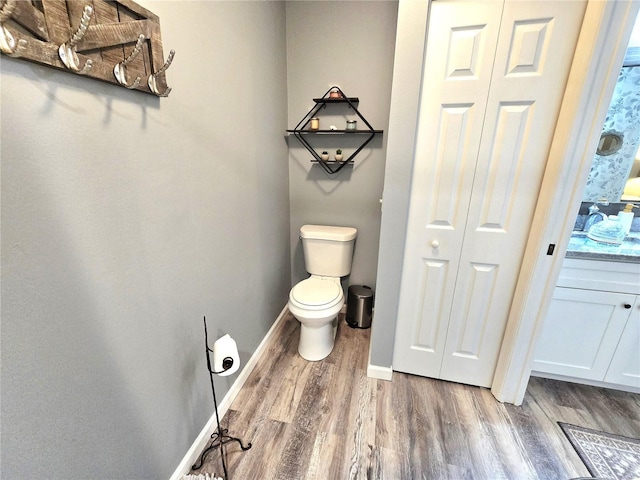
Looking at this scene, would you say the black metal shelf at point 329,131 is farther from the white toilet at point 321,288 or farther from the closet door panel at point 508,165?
the closet door panel at point 508,165

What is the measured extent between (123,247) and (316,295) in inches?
46.3

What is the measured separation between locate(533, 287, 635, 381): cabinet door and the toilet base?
1.26m

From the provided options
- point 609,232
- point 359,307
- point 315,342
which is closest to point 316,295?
point 315,342

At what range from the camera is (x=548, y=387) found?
1665 millimetres

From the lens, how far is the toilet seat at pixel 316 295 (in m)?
1.71

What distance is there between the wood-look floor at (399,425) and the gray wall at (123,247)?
0.32m

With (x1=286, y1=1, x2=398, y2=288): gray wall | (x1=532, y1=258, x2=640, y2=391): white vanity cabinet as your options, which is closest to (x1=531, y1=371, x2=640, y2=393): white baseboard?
(x1=532, y1=258, x2=640, y2=391): white vanity cabinet

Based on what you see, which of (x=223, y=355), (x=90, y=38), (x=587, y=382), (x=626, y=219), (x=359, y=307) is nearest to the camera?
(x=90, y=38)

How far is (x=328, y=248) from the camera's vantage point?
2064 millimetres

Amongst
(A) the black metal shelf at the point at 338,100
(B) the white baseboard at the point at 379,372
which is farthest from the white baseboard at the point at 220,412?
(A) the black metal shelf at the point at 338,100

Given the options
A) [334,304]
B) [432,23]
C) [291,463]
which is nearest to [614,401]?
[334,304]

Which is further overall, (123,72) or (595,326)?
(595,326)

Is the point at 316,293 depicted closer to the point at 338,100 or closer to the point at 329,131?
the point at 329,131

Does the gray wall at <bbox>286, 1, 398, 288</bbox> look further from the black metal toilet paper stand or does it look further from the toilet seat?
the black metal toilet paper stand
